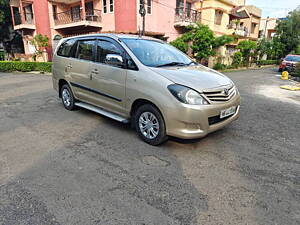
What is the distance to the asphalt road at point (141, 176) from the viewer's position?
2.15m

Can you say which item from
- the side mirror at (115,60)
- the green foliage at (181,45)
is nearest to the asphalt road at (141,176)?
the side mirror at (115,60)

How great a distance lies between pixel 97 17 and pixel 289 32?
23.6 meters

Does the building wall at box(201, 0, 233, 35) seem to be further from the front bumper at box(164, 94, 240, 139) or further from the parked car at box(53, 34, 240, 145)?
the front bumper at box(164, 94, 240, 139)

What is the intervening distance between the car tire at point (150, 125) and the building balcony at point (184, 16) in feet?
55.3

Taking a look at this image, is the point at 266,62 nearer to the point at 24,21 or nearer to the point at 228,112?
the point at 24,21

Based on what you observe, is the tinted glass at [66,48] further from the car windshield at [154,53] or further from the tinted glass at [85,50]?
the car windshield at [154,53]

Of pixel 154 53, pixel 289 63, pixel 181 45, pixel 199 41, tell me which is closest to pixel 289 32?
pixel 289 63

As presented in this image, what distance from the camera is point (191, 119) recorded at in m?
3.07

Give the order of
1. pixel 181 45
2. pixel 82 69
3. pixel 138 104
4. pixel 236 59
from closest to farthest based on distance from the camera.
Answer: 1. pixel 138 104
2. pixel 82 69
3. pixel 181 45
4. pixel 236 59

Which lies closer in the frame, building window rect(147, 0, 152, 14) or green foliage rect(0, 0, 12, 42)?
building window rect(147, 0, 152, 14)

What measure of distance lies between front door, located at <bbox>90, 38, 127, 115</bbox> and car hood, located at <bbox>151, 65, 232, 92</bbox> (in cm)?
76

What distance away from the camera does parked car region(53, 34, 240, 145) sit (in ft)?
10.2

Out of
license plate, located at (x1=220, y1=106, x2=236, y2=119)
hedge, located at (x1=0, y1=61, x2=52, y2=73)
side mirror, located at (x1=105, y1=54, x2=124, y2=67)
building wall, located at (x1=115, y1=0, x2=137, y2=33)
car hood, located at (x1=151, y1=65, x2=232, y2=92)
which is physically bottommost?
hedge, located at (x1=0, y1=61, x2=52, y2=73)

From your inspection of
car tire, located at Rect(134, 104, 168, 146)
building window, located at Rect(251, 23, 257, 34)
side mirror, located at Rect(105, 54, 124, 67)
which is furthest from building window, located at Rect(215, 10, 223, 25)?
car tire, located at Rect(134, 104, 168, 146)
